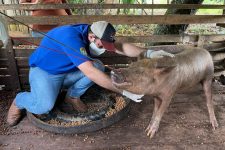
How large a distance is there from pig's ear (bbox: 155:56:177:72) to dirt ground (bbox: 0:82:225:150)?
898 millimetres

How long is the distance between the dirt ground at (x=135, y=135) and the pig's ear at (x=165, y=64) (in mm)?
898

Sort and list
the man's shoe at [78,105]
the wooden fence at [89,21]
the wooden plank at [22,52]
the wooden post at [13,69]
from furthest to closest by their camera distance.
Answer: the wooden plank at [22,52] → the wooden post at [13,69] → the wooden fence at [89,21] → the man's shoe at [78,105]

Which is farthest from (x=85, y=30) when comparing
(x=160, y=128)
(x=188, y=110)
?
(x=188, y=110)

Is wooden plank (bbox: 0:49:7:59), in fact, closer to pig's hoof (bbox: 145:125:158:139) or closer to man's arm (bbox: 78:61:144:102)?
man's arm (bbox: 78:61:144:102)

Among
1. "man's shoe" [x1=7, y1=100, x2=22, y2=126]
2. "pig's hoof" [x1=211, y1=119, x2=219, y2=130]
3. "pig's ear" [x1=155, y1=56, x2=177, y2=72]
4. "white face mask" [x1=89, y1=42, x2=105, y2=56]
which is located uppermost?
"white face mask" [x1=89, y1=42, x2=105, y2=56]

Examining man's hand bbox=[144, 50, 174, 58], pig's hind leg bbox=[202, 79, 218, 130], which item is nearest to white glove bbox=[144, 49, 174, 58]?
man's hand bbox=[144, 50, 174, 58]

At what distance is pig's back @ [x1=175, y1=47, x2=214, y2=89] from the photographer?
3426mm

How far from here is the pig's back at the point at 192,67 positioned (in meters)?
3.43

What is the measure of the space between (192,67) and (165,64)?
0.56 metres

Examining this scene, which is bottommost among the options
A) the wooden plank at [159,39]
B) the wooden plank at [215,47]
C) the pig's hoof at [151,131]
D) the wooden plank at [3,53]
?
the pig's hoof at [151,131]

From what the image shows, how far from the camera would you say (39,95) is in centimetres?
353

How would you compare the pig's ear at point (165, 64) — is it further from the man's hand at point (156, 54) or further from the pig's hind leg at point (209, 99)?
the pig's hind leg at point (209, 99)

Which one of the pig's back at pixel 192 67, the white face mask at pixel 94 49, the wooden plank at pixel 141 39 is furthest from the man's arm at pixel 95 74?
the wooden plank at pixel 141 39

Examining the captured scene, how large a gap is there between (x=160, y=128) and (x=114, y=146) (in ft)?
2.34
